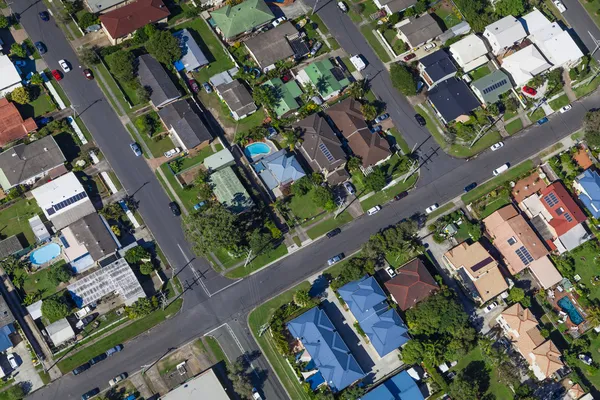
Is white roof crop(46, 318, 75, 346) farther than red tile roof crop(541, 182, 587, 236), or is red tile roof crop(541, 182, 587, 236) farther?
red tile roof crop(541, 182, 587, 236)

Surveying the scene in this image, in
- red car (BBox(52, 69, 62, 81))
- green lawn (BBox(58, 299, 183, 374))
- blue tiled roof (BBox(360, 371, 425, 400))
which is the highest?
red car (BBox(52, 69, 62, 81))

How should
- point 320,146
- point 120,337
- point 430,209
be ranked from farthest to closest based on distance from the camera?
point 430,209, point 320,146, point 120,337

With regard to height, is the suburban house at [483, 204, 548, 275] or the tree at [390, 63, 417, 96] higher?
the tree at [390, 63, 417, 96]

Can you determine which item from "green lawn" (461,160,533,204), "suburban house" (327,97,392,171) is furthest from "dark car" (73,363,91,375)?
"green lawn" (461,160,533,204)

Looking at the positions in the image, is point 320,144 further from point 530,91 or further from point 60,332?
point 60,332

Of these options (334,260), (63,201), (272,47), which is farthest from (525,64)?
(63,201)

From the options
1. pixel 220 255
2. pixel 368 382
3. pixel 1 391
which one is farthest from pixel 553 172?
pixel 1 391

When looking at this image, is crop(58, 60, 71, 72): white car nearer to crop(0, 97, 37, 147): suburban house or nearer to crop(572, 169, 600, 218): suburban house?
crop(0, 97, 37, 147): suburban house

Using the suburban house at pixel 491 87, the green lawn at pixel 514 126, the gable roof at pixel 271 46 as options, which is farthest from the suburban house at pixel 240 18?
the green lawn at pixel 514 126
